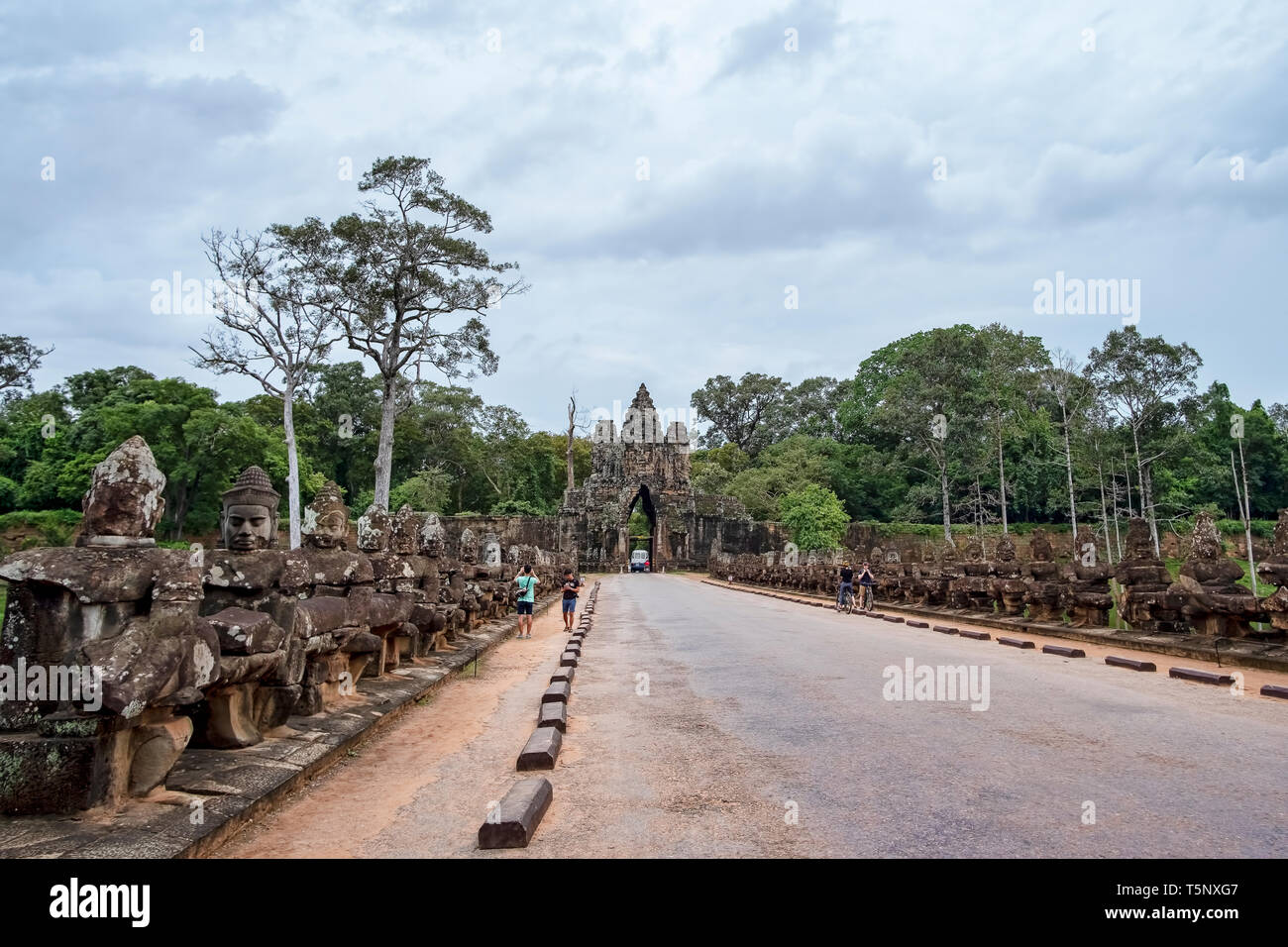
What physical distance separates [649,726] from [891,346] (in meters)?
65.4

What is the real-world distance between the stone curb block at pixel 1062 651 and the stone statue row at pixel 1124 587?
4.23ft

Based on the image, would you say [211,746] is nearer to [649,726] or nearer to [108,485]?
[108,485]

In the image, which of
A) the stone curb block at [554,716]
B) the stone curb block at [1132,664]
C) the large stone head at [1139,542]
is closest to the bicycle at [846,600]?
the large stone head at [1139,542]

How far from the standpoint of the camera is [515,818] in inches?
151

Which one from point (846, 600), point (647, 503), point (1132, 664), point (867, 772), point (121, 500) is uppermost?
point (647, 503)

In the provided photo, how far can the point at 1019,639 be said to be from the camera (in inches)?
480

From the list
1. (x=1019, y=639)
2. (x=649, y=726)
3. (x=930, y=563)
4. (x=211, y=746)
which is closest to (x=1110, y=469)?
(x=930, y=563)

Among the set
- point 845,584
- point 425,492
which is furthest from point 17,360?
point 845,584

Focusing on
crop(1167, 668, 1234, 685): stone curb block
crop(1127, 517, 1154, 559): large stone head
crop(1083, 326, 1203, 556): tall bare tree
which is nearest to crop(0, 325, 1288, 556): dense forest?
crop(1083, 326, 1203, 556): tall bare tree

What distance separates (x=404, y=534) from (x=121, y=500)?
5.10m

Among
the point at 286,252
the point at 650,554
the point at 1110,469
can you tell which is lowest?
the point at 650,554

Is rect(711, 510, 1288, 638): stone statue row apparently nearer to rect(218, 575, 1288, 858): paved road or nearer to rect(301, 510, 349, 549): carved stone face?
rect(218, 575, 1288, 858): paved road

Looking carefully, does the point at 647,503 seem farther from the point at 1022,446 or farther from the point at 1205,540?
the point at 1205,540

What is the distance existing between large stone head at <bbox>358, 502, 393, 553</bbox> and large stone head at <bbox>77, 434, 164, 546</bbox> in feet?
15.4
